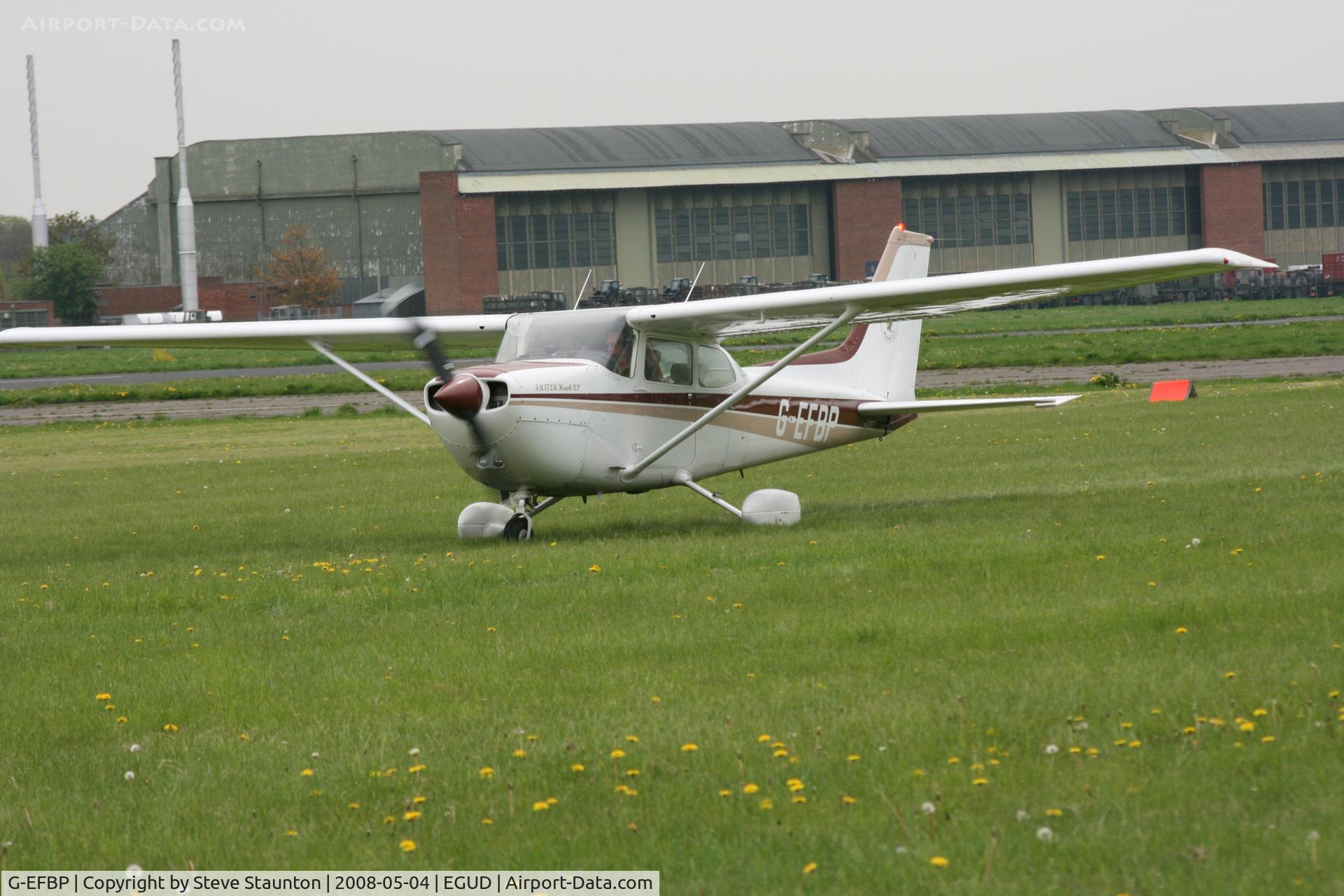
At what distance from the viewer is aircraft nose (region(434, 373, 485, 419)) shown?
12.5 metres

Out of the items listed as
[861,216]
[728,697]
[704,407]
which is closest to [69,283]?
[861,216]

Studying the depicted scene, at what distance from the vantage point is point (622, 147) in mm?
85938

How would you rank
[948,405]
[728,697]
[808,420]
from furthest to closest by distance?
[808,420], [948,405], [728,697]

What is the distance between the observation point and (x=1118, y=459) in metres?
17.8

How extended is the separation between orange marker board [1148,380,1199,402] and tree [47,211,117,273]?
8173cm

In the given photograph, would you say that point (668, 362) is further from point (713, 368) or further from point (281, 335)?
point (281, 335)

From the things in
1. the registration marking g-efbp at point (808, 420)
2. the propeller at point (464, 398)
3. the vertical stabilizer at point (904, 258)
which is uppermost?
the vertical stabilizer at point (904, 258)

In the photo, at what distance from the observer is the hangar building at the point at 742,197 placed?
83.5m

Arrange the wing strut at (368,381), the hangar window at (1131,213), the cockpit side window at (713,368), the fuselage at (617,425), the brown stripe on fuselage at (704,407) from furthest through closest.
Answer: the hangar window at (1131,213) < the cockpit side window at (713,368) < the wing strut at (368,381) < the brown stripe on fuselage at (704,407) < the fuselage at (617,425)

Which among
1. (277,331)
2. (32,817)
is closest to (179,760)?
(32,817)

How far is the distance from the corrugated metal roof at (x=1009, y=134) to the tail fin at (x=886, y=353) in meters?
72.6

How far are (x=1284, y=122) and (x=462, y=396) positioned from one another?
91.5 m

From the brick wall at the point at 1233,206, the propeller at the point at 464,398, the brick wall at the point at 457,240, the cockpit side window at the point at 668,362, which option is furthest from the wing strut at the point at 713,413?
the brick wall at the point at 1233,206

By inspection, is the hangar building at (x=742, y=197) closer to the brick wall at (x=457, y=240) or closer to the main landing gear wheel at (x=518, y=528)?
the brick wall at (x=457, y=240)
